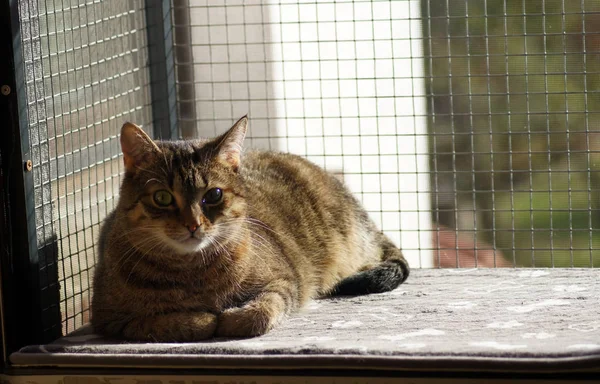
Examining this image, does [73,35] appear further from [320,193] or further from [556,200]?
[556,200]

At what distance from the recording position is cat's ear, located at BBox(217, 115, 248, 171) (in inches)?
103

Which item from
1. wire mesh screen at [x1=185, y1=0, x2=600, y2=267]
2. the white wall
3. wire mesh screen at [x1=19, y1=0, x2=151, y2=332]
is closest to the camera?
wire mesh screen at [x1=19, y1=0, x2=151, y2=332]

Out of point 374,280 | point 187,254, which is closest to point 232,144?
point 187,254

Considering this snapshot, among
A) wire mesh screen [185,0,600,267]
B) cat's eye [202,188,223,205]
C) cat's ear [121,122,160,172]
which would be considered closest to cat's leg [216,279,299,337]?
cat's eye [202,188,223,205]

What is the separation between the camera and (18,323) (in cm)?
253

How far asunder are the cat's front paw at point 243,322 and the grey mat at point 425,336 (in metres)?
0.03

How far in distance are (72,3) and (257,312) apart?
1.15 meters

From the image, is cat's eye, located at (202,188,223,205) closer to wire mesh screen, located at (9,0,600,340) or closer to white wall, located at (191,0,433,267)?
wire mesh screen, located at (9,0,600,340)

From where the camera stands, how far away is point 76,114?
290cm

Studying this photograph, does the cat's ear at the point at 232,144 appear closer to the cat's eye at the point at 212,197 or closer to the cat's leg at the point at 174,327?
the cat's eye at the point at 212,197

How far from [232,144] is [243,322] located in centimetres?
52

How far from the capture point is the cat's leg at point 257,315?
2527 millimetres

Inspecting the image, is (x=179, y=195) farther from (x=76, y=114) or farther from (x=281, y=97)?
(x=281, y=97)

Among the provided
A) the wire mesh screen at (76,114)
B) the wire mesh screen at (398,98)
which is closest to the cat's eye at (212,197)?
the wire mesh screen at (76,114)
